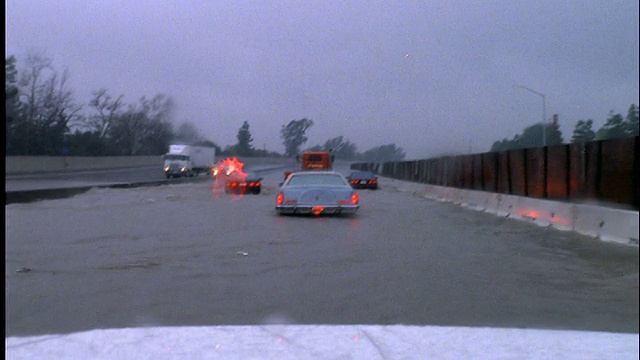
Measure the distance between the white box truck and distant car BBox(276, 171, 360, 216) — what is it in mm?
14763

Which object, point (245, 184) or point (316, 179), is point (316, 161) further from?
point (316, 179)

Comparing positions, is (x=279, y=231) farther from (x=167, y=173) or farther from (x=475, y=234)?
(x=167, y=173)

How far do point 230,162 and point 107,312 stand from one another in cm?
2495

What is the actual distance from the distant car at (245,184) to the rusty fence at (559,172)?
858 centimetres

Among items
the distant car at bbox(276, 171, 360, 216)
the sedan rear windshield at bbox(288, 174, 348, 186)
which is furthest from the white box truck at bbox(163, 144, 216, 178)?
the distant car at bbox(276, 171, 360, 216)

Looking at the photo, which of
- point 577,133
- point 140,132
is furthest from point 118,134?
point 577,133

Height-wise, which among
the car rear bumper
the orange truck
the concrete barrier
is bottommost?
the car rear bumper

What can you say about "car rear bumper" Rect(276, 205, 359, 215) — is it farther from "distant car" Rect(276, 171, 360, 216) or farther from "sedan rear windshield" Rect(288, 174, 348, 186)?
"sedan rear windshield" Rect(288, 174, 348, 186)

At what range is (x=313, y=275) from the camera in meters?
9.75

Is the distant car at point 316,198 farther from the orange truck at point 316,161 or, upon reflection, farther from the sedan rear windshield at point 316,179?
the orange truck at point 316,161

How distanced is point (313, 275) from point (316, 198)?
356 inches

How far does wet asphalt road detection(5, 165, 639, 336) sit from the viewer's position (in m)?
7.27

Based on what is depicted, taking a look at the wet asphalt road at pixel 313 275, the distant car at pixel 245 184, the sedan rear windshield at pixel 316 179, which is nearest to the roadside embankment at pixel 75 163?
the distant car at pixel 245 184

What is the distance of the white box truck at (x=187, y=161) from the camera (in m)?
34.9
